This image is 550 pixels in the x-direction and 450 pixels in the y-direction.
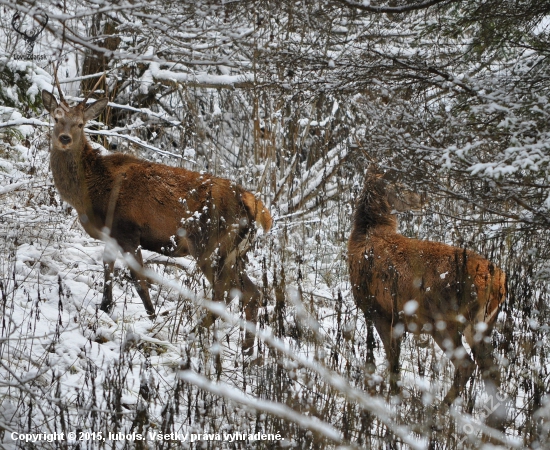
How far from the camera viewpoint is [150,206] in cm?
659

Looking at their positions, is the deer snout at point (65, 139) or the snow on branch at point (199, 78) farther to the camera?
the snow on branch at point (199, 78)

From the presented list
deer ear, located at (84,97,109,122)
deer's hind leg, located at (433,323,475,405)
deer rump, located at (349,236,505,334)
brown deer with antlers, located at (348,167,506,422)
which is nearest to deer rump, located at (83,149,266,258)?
deer ear, located at (84,97,109,122)

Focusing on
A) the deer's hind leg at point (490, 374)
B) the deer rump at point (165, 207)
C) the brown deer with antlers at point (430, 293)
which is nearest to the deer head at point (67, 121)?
the deer rump at point (165, 207)

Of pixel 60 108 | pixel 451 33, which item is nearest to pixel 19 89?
pixel 60 108

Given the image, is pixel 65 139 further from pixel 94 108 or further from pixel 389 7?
pixel 389 7

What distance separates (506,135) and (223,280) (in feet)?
10.2

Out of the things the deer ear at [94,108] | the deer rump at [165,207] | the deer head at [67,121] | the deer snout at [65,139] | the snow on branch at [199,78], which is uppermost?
the snow on branch at [199,78]

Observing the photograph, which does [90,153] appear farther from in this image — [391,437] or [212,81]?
[391,437]

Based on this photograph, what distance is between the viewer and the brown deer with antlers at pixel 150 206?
6254 millimetres

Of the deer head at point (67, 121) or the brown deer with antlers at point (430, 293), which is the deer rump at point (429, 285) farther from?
the deer head at point (67, 121)

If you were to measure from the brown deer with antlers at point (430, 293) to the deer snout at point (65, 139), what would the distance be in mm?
3278

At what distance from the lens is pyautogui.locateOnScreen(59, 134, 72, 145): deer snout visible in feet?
22.5

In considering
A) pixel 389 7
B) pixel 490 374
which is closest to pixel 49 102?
pixel 389 7

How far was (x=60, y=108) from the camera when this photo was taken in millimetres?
6934
